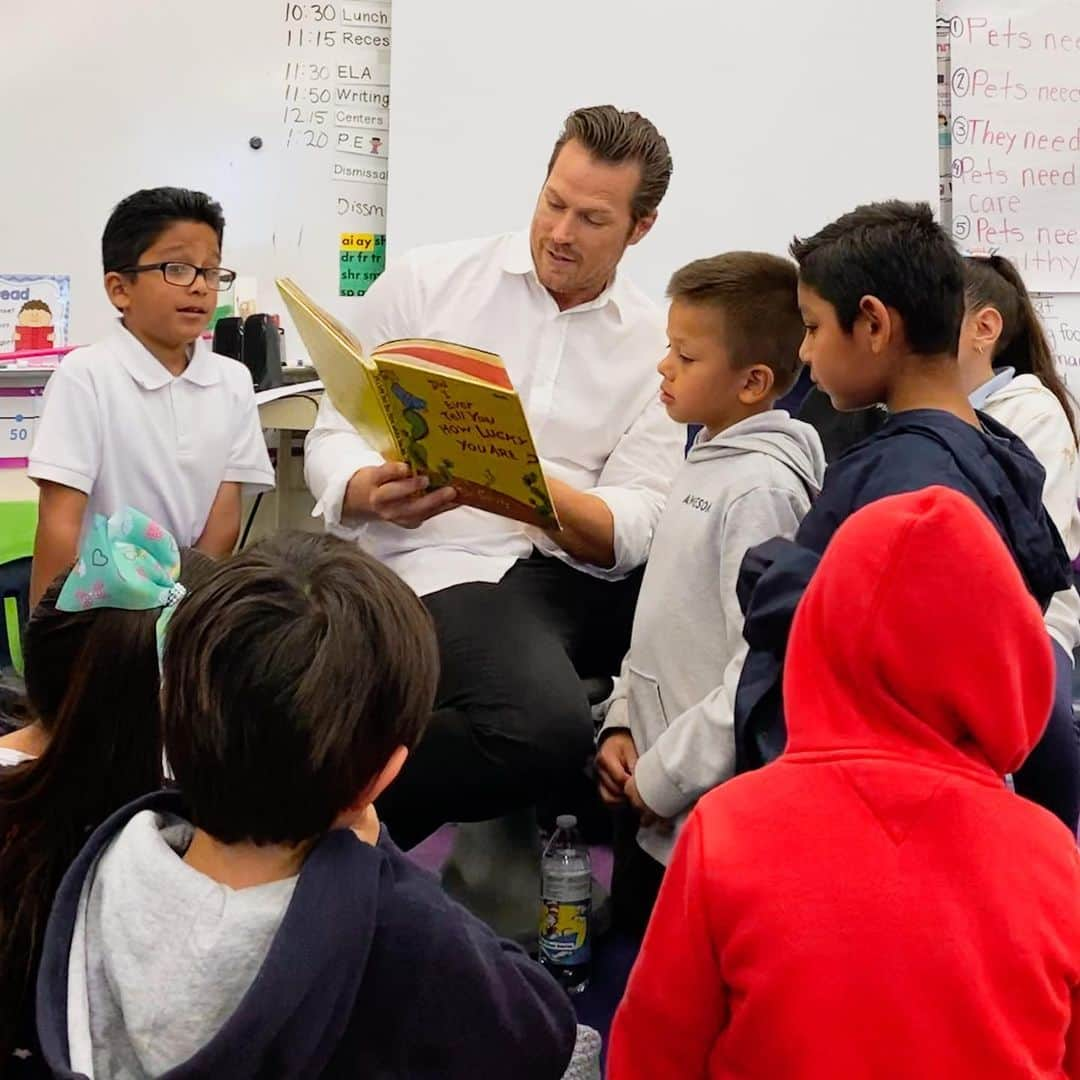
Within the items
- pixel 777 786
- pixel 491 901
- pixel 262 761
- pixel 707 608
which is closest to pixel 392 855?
pixel 262 761

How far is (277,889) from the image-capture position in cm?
76

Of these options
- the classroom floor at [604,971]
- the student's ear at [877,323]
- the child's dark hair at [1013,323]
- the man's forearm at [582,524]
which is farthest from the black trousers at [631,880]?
the child's dark hair at [1013,323]

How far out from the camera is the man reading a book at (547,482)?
62.2 inches

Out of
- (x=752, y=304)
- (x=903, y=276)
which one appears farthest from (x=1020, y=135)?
(x=903, y=276)

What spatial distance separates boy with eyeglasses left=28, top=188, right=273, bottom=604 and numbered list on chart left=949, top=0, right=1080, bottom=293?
2.12 metres

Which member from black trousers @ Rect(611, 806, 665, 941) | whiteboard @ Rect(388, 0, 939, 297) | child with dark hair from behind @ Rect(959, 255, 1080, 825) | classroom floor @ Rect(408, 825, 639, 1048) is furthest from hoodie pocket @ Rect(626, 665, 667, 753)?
whiteboard @ Rect(388, 0, 939, 297)

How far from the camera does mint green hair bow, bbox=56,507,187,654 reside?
1044 mm

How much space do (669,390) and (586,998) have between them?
800 mm

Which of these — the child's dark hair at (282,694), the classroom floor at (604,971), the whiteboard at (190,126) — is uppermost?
the whiteboard at (190,126)

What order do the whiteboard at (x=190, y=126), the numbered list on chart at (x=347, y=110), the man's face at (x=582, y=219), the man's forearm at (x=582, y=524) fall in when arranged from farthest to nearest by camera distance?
the numbered list on chart at (x=347, y=110)
the whiteboard at (x=190, y=126)
the man's face at (x=582, y=219)
the man's forearm at (x=582, y=524)

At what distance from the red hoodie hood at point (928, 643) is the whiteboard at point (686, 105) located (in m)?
2.42

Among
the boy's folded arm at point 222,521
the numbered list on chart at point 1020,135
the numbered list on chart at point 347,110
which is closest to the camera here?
the boy's folded arm at point 222,521

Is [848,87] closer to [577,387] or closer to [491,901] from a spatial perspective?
[577,387]

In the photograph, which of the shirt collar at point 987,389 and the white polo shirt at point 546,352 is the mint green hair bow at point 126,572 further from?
the shirt collar at point 987,389
